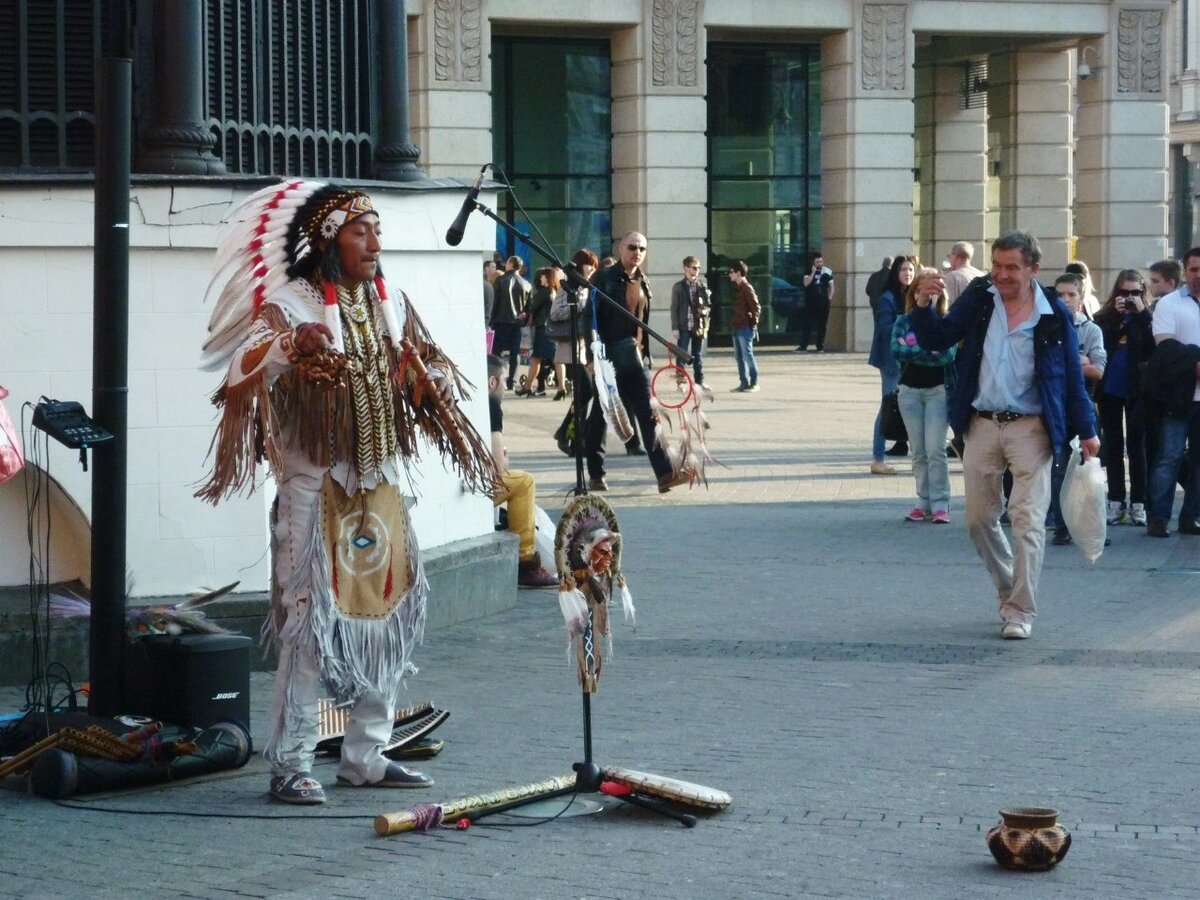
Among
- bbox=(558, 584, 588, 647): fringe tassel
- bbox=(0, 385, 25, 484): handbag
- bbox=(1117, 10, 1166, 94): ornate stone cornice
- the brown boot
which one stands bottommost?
the brown boot

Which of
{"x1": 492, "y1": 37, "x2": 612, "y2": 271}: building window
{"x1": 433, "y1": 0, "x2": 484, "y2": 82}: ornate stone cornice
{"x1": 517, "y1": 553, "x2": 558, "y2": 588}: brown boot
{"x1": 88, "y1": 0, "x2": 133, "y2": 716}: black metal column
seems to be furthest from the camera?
{"x1": 492, "y1": 37, "x2": 612, "y2": 271}: building window

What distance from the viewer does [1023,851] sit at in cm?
563

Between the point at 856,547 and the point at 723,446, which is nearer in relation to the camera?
the point at 856,547

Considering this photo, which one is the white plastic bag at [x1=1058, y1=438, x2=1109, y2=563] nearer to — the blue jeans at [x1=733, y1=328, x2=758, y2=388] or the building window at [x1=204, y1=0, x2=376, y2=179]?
the building window at [x1=204, y1=0, x2=376, y2=179]

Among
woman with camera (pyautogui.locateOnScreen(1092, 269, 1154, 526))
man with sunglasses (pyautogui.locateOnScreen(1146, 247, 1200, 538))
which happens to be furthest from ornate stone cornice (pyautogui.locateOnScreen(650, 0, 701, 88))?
man with sunglasses (pyautogui.locateOnScreen(1146, 247, 1200, 538))

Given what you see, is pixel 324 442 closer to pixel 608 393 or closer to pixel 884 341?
pixel 608 393

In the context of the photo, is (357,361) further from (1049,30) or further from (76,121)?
(1049,30)

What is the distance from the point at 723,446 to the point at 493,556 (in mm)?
8818

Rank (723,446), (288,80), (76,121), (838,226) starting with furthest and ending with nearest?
(838,226) < (723,446) < (288,80) < (76,121)

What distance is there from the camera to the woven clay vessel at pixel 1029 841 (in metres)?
5.64

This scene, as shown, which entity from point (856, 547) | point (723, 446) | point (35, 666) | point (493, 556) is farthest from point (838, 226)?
point (35, 666)

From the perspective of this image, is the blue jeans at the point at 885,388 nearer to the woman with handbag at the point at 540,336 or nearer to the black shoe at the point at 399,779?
the woman with handbag at the point at 540,336

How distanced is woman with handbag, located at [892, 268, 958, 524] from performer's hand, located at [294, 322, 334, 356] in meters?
7.44

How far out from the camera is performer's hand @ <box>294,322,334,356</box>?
642cm
